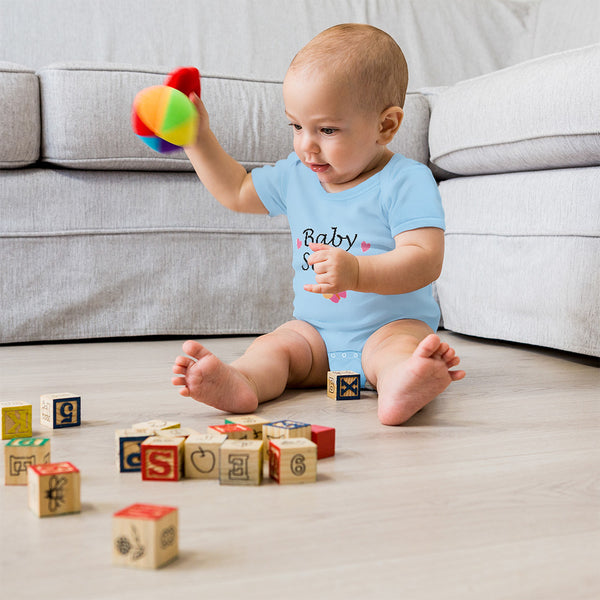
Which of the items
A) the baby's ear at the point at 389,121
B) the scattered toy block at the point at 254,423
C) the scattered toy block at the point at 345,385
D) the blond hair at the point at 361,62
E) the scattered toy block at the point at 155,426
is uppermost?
the blond hair at the point at 361,62

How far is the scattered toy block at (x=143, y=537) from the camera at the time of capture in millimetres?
539

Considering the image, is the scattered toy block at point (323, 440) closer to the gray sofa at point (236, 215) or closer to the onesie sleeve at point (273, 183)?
the onesie sleeve at point (273, 183)

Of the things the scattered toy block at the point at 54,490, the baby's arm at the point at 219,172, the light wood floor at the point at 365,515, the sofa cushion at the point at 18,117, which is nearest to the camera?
the light wood floor at the point at 365,515

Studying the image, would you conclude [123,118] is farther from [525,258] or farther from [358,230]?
[525,258]

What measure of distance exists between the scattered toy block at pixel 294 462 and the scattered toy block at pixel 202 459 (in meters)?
0.06

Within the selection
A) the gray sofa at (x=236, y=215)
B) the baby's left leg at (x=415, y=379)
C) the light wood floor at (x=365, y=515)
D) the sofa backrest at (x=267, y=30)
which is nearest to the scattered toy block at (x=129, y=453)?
the light wood floor at (x=365, y=515)

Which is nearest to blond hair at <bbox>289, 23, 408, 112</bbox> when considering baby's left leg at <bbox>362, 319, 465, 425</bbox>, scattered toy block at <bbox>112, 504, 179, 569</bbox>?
baby's left leg at <bbox>362, 319, 465, 425</bbox>

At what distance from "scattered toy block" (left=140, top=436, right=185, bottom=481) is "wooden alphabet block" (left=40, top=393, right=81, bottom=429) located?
0.23 m

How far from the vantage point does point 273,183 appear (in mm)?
1298

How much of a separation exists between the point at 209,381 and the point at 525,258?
2.58 feet

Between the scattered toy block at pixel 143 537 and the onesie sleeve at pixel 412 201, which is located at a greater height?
the onesie sleeve at pixel 412 201

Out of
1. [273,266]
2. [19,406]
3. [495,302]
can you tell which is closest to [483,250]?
Answer: [495,302]

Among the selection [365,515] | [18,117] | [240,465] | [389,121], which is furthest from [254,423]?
[18,117]

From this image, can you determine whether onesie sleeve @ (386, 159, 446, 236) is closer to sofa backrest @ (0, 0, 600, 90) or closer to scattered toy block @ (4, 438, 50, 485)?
scattered toy block @ (4, 438, 50, 485)
